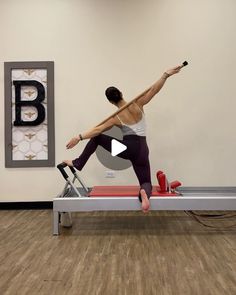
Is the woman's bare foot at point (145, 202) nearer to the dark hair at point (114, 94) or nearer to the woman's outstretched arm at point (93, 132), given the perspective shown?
the woman's outstretched arm at point (93, 132)

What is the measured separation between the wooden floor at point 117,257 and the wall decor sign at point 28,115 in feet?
3.18

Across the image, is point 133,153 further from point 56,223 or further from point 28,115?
point 28,115

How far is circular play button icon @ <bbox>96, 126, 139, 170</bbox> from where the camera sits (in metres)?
3.60

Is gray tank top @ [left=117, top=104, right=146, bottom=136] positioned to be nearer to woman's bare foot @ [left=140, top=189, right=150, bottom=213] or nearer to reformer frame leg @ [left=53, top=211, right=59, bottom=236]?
woman's bare foot @ [left=140, top=189, right=150, bottom=213]

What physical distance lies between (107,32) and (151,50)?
64 centimetres

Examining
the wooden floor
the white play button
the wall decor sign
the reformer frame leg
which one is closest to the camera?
the wooden floor

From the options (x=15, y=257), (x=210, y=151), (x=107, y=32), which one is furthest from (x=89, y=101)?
(x=15, y=257)

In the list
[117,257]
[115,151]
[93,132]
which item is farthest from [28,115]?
[117,257]

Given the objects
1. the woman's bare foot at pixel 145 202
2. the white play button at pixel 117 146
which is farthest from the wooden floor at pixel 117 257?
the white play button at pixel 117 146

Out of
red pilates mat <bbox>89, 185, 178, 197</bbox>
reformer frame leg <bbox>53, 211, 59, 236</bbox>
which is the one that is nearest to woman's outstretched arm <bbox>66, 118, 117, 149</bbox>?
red pilates mat <bbox>89, 185, 178, 197</bbox>

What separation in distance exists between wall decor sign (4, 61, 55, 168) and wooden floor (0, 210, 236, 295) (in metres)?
0.97

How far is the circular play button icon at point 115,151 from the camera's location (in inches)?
142

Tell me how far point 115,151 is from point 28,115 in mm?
1709

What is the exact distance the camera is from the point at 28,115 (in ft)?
15.6
